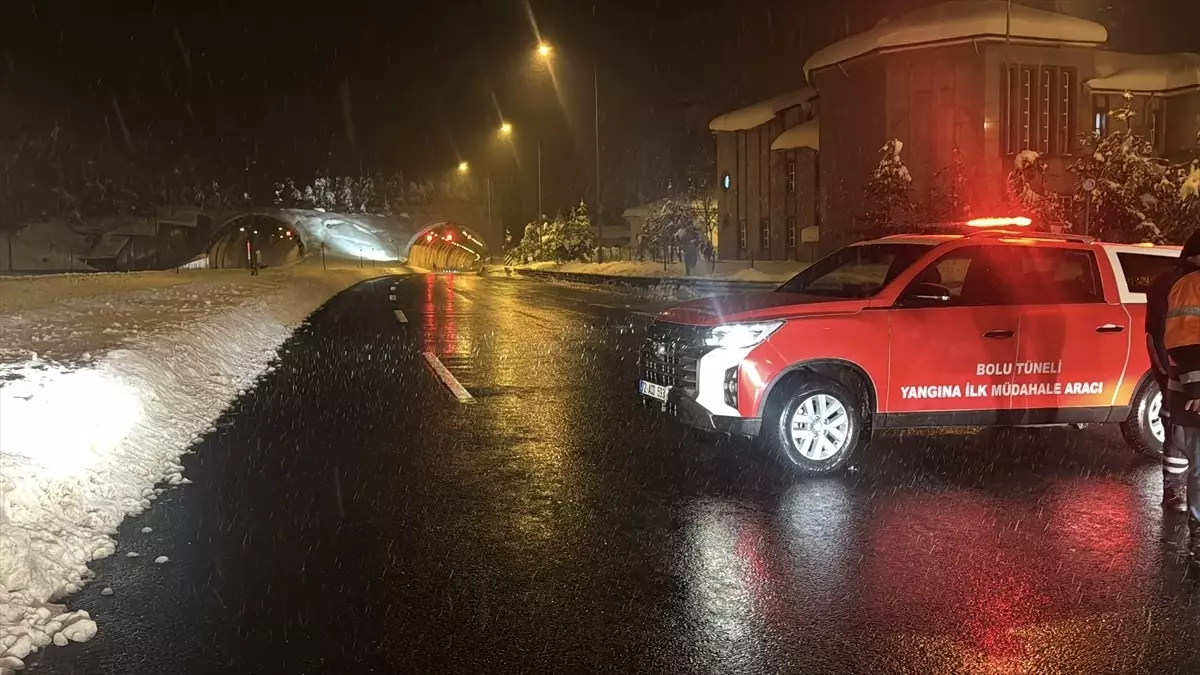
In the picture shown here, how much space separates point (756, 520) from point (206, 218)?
88920 mm

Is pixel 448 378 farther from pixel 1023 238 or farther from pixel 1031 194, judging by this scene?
pixel 1031 194

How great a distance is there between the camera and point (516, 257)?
68.8 meters

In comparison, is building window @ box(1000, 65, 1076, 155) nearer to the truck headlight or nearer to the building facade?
the building facade

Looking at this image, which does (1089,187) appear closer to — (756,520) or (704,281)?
(704,281)

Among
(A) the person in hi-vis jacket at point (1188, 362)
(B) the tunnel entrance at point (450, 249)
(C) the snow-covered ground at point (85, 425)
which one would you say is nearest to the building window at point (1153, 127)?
(C) the snow-covered ground at point (85, 425)

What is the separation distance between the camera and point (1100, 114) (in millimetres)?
38625

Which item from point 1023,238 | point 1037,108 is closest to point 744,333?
point 1023,238

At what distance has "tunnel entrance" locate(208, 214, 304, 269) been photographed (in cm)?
7822

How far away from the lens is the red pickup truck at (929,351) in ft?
23.4

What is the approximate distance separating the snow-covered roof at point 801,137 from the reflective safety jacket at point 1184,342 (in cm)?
3901

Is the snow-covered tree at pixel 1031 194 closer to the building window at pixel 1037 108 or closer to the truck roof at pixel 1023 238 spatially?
the building window at pixel 1037 108

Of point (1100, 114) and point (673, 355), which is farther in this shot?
point (1100, 114)

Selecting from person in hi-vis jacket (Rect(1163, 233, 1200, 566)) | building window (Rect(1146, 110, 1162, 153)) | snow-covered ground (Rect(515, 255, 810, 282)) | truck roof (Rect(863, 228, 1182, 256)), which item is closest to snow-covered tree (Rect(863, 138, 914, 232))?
snow-covered ground (Rect(515, 255, 810, 282))

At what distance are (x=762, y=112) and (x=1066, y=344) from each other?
43.3 metres
